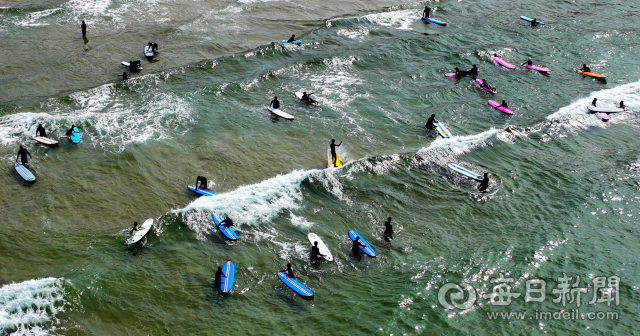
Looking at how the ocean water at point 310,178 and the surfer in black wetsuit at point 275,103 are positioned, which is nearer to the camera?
the ocean water at point 310,178

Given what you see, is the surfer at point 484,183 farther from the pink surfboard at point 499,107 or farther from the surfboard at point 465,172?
the pink surfboard at point 499,107

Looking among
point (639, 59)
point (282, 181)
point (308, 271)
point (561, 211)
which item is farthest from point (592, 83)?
point (308, 271)

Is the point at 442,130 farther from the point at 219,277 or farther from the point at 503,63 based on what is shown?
the point at 219,277

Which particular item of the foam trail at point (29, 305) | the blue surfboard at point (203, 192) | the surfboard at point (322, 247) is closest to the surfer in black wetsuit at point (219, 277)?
the surfboard at point (322, 247)

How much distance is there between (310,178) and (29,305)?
17.4m

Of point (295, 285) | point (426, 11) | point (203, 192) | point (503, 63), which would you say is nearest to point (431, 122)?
point (503, 63)

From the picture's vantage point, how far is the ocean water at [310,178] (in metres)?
25.2

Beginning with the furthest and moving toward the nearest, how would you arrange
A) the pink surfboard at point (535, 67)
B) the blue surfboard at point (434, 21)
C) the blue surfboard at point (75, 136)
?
the blue surfboard at point (434, 21)
the pink surfboard at point (535, 67)
the blue surfboard at point (75, 136)

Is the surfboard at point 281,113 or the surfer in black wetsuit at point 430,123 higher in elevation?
the surfer in black wetsuit at point 430,123

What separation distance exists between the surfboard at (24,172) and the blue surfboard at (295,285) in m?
17.9

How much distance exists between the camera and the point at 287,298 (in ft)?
83.7

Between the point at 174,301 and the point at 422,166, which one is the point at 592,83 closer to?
the point at 422,166

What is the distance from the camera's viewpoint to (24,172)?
3247 centimetres

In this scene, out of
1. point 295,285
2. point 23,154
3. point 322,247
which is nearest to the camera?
point 295,285
